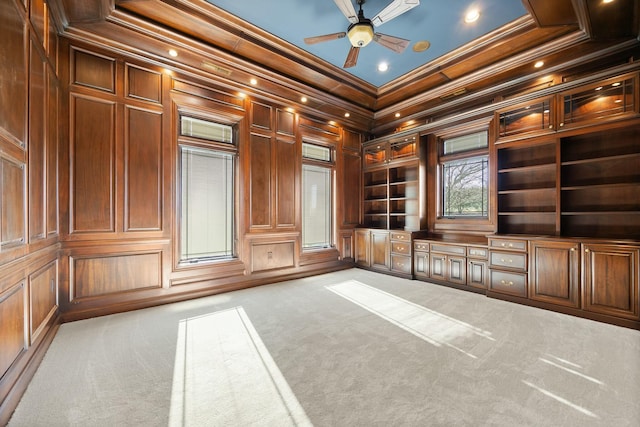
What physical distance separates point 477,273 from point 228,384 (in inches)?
149

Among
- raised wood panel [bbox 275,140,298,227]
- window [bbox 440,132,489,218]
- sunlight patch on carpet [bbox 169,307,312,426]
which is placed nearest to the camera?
sunlight patch on carpet [bbox 169,307,312,426]

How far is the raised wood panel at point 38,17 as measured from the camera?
2.22 metres

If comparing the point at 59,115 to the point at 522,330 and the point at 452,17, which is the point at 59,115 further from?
the point at 522,330

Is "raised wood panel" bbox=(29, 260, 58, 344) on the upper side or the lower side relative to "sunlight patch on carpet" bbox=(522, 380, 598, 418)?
upper

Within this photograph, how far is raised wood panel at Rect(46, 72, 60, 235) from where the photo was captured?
2650mm

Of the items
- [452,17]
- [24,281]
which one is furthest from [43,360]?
[452,17]

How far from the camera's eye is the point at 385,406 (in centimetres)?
162

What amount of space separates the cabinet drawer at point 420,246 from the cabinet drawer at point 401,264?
→ 0.82ft

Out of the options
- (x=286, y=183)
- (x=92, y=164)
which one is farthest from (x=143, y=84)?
(x=286, y=183)

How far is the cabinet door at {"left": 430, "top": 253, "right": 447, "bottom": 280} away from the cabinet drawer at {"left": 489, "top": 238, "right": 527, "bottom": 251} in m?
0.79

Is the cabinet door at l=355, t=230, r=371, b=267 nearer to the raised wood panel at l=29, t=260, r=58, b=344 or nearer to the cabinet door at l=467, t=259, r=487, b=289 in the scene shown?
the cabinet door at l=467, t=259, r=487, b=289

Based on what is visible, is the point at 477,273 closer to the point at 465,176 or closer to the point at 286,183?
the point at 465,176

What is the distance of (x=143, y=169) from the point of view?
350 cm

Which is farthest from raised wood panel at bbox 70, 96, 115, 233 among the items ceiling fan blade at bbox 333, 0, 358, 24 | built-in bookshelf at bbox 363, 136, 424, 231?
built-in bookshelf at bbox 363, 136, 424, 231
